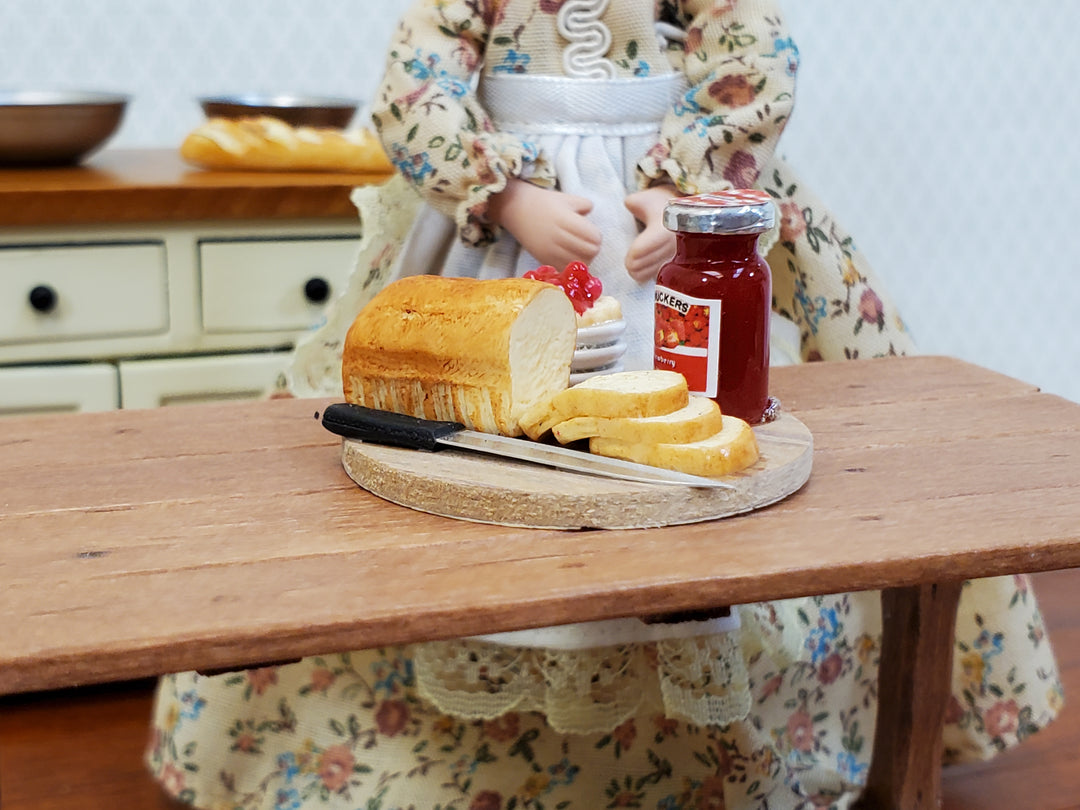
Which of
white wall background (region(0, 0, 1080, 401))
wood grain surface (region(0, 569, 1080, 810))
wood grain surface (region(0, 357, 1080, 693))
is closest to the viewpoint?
wood grain surface (region(0, 357, 1080, 693))

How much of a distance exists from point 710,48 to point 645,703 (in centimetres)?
65

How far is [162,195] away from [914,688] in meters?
1.10

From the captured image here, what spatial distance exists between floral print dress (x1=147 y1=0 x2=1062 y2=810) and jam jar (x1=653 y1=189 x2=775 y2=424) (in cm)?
35

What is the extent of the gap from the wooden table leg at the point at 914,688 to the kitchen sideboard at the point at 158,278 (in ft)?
2.87

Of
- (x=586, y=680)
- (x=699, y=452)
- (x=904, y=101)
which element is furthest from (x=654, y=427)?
(x=904, y=101)

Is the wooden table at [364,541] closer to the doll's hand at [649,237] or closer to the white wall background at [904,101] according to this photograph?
the doll's hand at [649,237]

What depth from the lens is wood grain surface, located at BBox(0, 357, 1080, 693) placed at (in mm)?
611

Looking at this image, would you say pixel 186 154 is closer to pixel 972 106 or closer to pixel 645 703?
pixel 645 703

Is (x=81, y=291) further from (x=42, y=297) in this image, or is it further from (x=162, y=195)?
(x=162, y=195)

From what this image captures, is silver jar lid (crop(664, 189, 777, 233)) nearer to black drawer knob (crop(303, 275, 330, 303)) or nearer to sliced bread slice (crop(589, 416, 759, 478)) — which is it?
sliced bread slice (crop(589, 416, 759, 478))

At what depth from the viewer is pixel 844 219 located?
2.24m

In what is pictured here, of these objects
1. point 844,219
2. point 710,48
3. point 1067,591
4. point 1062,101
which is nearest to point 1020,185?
point 1062,101

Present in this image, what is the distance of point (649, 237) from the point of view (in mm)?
1097

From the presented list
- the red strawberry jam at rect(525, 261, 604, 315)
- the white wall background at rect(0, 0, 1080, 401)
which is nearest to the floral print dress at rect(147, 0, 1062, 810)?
the red strawberry jam at rect(525, 261, 604, 315)
